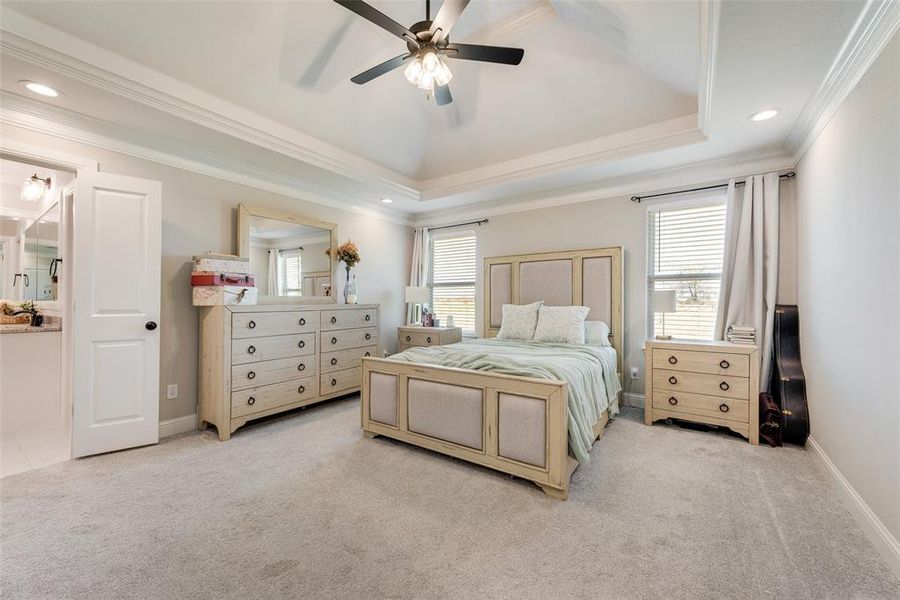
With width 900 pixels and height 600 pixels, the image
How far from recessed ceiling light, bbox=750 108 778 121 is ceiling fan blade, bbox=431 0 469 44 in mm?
2300

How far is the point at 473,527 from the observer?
1864 mm

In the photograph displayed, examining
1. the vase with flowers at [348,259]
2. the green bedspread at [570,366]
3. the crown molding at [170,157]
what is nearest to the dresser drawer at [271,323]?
the vase with flowers at [348,259]

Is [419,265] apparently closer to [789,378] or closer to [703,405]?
[703,405]

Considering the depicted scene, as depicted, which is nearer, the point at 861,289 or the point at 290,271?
the point at 861,289

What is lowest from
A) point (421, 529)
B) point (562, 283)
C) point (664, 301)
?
point (421, 529)

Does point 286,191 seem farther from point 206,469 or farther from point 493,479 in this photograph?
point 493,479

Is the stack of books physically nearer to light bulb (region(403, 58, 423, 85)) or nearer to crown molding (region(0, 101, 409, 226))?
light bulb (region(403, 58, 423, 85))

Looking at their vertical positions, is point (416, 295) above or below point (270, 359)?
above

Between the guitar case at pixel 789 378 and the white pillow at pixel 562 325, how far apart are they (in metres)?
1.59

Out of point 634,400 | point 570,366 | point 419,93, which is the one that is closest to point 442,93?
point 419,93

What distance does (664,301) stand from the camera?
132 inches

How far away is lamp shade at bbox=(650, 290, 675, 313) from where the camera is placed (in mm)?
3325

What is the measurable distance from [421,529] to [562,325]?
2.51 m

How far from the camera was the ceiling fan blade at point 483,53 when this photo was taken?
224cm
